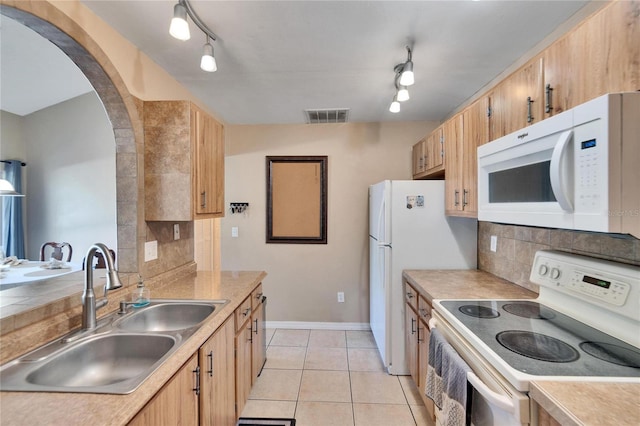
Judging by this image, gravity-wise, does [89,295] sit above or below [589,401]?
above

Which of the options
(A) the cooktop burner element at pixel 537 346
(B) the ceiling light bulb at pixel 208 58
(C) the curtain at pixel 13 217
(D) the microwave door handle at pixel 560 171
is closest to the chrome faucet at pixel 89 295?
(B) the ceiling light bulb at pixel 208 58

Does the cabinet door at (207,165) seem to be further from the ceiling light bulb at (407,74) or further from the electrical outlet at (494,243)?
the electrical outlet at (494,243)

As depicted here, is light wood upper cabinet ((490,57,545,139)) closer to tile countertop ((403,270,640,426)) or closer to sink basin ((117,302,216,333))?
tile countertop ((403,270,640,426))

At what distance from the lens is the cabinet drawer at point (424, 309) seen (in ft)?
6.09

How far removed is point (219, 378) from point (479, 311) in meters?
1.45

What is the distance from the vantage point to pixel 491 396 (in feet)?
3.19

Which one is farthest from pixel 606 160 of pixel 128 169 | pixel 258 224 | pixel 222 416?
pixel 258 224

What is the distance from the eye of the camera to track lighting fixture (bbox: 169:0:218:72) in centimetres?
134

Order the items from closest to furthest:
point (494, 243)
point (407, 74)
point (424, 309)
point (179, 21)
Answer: point (179, 21) < point (407, 74) < point (424, 309) < point (494, 243)

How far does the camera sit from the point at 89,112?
3.84 m

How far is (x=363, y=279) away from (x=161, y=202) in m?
2.43

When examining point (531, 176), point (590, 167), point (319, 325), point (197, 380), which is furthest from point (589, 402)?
point (319, 325)

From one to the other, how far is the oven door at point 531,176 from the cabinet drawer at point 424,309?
702 mm

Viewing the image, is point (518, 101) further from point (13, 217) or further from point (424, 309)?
point (13, 217)
